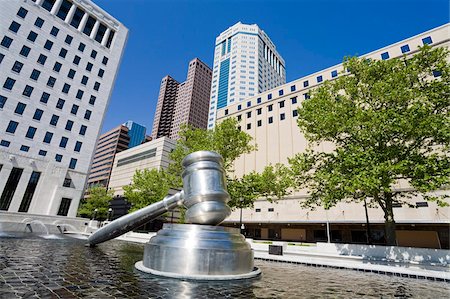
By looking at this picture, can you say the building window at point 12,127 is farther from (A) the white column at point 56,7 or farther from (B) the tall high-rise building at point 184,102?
(B) the tall high-rise building at point 184,102

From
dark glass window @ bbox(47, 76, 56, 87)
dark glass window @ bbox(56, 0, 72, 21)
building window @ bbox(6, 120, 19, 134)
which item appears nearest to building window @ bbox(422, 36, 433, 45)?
dark glass window @ bbox(47, 76, 56, 87)

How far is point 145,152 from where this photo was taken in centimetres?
6325

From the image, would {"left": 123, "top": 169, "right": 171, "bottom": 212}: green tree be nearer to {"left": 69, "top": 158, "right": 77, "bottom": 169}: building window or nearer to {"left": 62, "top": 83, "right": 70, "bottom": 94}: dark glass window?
{"left": 69, "top": 158, "right": 77, "bottom": 169}: building window

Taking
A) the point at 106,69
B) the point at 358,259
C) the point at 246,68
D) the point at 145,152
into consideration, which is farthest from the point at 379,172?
the point at 246,68

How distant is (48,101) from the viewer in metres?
31.5

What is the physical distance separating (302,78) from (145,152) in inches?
1764

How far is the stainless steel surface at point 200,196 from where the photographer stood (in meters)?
5.27

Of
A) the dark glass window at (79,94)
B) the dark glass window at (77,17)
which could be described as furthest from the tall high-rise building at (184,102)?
the dark glass window at (79,94)

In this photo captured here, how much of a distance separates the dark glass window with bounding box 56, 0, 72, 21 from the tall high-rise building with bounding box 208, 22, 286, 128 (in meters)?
62.1

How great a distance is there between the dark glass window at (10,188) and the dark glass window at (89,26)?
978 inches

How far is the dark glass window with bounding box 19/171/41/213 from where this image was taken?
91.4 feet

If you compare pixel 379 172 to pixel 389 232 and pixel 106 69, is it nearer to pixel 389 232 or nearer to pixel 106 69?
pixel 389 232

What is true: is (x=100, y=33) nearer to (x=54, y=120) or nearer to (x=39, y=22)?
(x=39, y=22)

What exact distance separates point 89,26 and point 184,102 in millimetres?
85790
